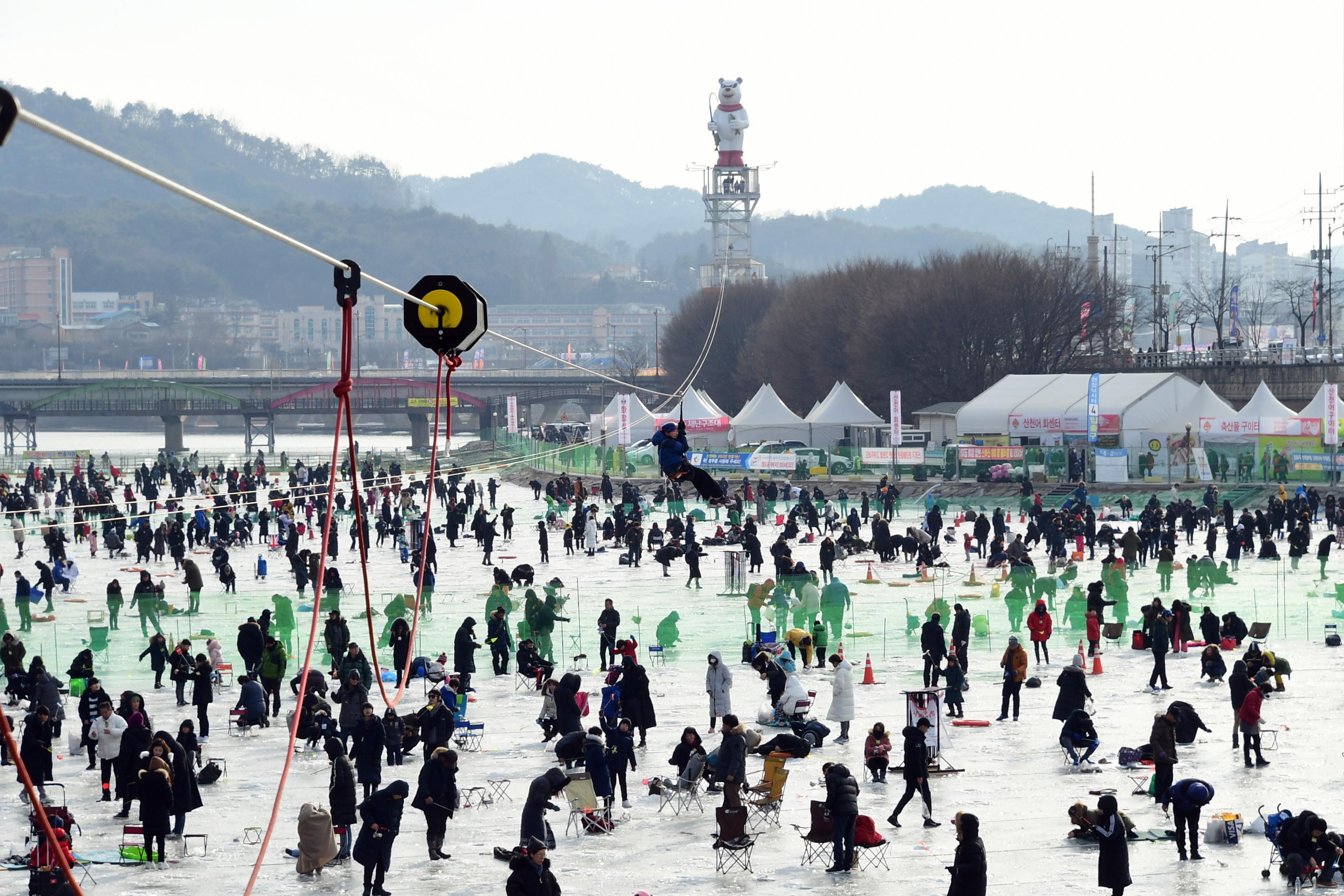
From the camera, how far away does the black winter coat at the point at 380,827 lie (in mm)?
12023

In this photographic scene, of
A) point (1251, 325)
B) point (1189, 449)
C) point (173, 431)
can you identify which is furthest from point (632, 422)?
point (1251, 325)

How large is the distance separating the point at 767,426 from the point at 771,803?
1690 inches

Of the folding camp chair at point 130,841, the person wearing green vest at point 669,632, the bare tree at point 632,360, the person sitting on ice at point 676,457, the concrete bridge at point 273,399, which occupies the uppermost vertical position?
the bare tree at point 632,360

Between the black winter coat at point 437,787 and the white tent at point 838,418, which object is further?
the white tent at point 838,418

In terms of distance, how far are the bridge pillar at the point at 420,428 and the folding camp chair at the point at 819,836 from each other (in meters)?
82.8

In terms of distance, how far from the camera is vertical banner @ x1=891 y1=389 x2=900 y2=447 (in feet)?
161

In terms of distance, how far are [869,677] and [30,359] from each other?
18745 cm

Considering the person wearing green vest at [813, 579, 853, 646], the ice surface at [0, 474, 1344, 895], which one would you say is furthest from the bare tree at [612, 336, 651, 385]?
the person wearing green vest at [813, 579, 853, 646]

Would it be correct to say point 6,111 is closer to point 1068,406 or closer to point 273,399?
point 1068,406

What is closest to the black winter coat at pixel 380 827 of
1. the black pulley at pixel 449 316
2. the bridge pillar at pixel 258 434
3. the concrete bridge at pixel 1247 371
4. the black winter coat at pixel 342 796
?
the black winter coat at pixel 342 796

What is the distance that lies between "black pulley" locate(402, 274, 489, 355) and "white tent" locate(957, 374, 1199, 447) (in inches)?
1624

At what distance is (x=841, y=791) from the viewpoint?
12.6 m

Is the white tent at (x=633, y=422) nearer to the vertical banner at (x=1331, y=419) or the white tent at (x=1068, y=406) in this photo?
the white tent at (x=1068, y=406)

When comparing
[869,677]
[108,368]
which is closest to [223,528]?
[869,677]
